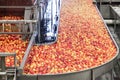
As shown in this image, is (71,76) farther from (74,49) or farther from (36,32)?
(36,32)

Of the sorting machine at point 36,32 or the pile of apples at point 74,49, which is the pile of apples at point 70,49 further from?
the sorting machine at point 36,32

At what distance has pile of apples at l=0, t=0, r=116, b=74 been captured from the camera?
536 centimetres

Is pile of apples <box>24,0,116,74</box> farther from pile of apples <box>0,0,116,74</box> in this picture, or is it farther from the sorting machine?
the sorting machine

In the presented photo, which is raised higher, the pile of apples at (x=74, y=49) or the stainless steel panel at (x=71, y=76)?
the pile of apples at (x=74, y=49)

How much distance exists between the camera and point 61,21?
895 centimetres

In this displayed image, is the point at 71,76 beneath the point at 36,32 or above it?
beneath

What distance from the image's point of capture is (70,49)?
249 inches

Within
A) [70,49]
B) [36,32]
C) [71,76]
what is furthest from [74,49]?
[71,76]

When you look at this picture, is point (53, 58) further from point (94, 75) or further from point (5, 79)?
point (5, 79)

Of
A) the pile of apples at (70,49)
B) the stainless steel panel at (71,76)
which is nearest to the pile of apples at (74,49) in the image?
the pile of apples at (70,49)

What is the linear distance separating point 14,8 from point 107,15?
579 centimetres

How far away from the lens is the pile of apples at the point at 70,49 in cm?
536

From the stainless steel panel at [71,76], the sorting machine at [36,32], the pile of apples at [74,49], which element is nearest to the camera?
the sorting machine at [36,32]

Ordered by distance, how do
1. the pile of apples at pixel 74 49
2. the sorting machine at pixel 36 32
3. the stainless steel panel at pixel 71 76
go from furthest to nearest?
1. the pile of apples at pixel 74 49
2. the stainless steel panel at pixel 71 76
3. the sorting machine at pixel 36 32
